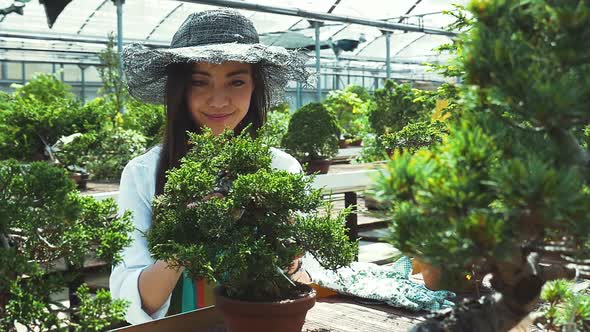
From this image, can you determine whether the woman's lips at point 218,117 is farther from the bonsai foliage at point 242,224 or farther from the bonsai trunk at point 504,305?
the bonsai trunk at point 504,305

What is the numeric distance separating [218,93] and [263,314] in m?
0.82

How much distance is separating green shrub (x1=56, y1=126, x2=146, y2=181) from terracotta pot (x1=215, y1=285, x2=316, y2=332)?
2.78m

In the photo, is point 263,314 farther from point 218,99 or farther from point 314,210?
point 218,99

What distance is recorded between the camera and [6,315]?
0.81 m

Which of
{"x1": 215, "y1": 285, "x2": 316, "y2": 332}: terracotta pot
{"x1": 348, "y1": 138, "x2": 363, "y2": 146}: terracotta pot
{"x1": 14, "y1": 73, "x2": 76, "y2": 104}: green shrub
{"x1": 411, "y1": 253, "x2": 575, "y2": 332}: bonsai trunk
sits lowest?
{"x1": 215, "y1": 285, "x2": 316, "y2": 332}: terracotta pot

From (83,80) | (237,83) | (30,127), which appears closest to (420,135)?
(237,83)

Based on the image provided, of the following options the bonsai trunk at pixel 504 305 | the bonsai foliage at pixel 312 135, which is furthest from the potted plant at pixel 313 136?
the bonsai trunk at pixel 504 305

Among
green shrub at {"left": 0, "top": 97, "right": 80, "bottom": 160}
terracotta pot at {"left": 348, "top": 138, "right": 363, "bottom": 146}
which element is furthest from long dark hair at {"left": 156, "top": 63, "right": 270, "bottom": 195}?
terracotta pot at {"left": 348, "top": 138, "right": 363, "bottom": 146}

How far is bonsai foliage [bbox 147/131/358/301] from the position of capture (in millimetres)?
1106

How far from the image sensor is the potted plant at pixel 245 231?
3.64ft

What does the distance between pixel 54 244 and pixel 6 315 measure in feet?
0.32

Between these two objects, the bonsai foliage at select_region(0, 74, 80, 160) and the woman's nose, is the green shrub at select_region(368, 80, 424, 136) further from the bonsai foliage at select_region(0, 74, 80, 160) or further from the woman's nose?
the woman's nose

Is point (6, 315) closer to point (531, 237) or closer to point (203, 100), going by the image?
point (531, 237)

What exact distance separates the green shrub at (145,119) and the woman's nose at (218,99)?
320cm
